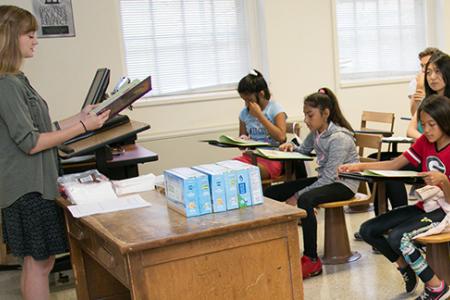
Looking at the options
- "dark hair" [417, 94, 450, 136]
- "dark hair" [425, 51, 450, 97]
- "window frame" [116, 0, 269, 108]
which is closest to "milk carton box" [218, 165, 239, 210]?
"dark hair" [417, 94, 450, 136]

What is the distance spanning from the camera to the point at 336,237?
377 centimetres

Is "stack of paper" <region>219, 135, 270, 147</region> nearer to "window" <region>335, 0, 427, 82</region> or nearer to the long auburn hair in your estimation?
the long auburn hair

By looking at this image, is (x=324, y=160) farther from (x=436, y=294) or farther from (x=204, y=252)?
(x=204, y=252)

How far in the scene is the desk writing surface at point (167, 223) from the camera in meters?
1.88

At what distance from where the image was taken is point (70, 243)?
268 cm

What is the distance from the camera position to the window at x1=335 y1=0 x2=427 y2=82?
620 cm

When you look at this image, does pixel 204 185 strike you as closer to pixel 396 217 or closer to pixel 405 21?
pixel 396 217

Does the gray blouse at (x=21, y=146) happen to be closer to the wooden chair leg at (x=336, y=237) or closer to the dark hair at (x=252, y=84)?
the wooden chair leg at (x=336, y=237)

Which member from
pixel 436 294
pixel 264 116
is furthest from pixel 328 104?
pixel 436 294

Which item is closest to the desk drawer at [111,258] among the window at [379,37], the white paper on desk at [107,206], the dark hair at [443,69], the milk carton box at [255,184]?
the white paper on desk at [107,206]

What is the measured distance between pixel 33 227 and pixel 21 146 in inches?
13.6

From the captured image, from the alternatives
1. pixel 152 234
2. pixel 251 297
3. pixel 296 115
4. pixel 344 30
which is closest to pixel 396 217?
pixel 251 297

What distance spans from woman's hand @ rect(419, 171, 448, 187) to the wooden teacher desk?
910 mm

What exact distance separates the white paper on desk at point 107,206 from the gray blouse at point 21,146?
0.22m
